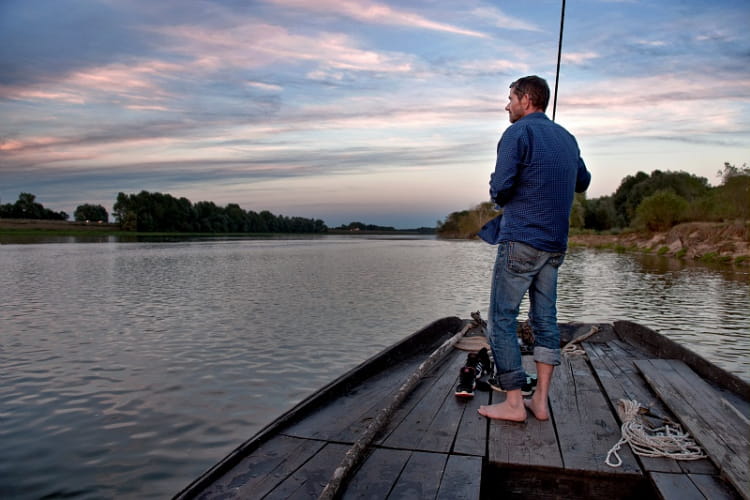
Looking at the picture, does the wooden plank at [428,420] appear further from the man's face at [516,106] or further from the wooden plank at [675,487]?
the man's face at [516,106]

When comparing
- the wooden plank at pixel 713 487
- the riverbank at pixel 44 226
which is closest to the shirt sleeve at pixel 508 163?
the wooden plank at pixel 713 487

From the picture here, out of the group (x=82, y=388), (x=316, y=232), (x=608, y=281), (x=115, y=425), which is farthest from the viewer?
(x=316, y=232)

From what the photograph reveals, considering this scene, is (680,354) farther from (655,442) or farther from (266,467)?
(266,467)

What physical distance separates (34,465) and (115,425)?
95 cm

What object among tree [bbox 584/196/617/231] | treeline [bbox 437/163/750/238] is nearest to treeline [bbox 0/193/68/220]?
treeline [bbox 437/163/750/238]

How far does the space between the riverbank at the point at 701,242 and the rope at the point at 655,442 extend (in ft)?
102

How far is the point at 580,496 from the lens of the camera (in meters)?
2.91

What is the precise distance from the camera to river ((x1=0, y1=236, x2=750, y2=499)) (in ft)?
15.9

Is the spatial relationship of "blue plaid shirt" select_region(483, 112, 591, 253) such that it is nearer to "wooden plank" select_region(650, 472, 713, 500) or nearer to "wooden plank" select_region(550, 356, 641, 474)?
"wooden plank" select_region(550, 356, 641, 474)

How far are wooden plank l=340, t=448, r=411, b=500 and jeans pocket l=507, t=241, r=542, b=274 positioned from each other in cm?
139

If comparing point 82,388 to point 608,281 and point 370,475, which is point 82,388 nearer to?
point 370,475

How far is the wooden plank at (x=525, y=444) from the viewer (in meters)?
2.96

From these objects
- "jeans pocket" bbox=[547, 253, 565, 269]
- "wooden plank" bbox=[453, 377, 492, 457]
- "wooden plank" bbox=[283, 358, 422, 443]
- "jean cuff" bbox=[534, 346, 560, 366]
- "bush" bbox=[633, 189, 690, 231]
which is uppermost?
"bush" bbox=[633, 189, 690, 231]

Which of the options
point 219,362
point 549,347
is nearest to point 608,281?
point 219,362
